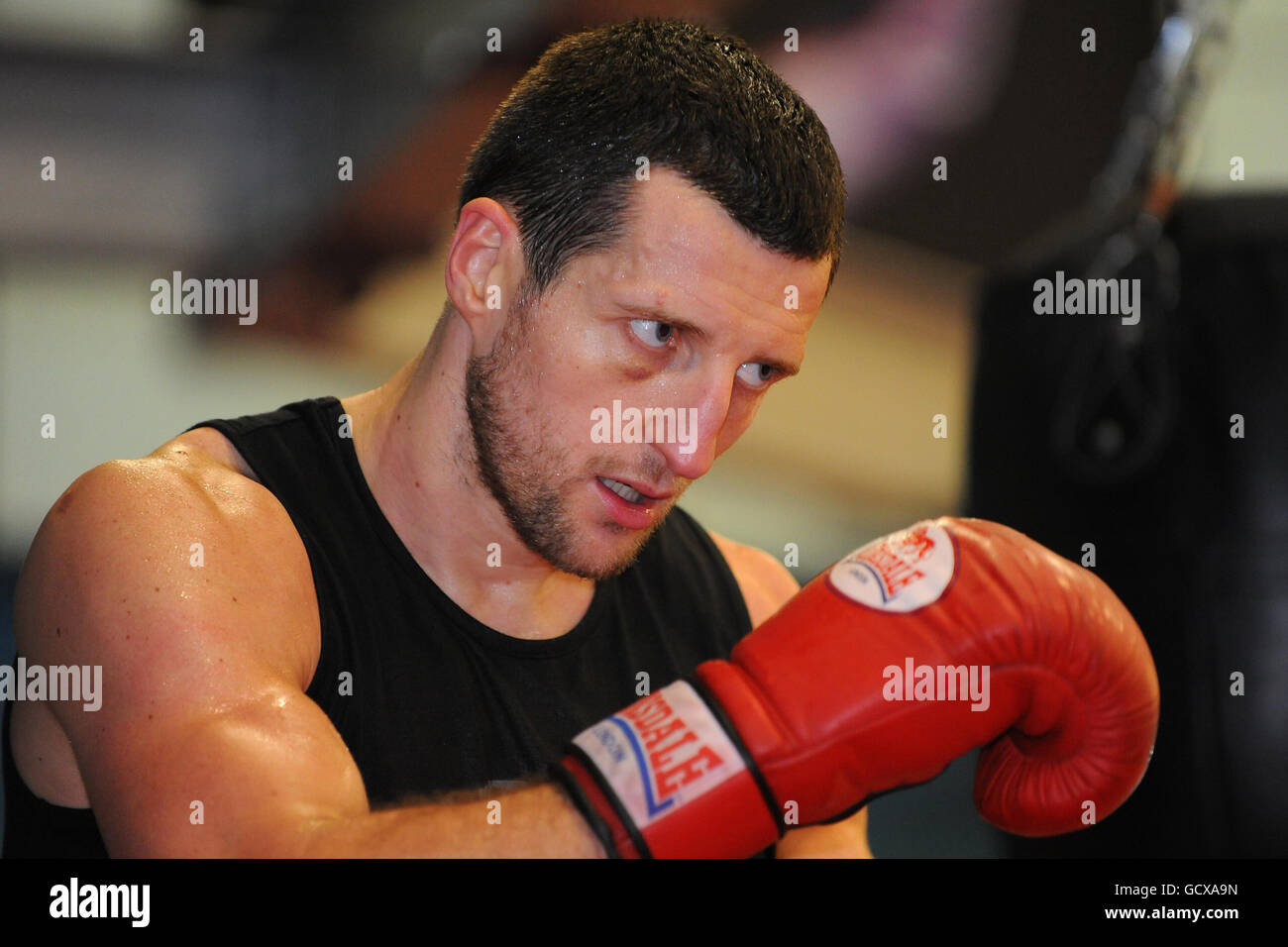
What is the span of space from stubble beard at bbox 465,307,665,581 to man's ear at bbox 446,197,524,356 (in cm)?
3

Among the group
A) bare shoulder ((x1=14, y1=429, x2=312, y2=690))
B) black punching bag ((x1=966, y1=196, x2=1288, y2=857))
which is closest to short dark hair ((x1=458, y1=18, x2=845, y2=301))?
bare shoulder ((x1=14, y1=429, x2=312, y2=690))

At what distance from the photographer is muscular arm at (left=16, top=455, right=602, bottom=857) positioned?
95 cm

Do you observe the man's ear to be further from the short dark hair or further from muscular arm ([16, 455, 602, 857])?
muscular arm ([16, 455, 602, 857])

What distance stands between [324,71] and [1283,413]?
2.46 meters

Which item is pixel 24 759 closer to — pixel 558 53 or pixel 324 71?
pixel 558 53

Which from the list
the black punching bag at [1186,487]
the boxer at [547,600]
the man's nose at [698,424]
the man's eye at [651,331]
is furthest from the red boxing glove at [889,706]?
the black punching bag at [1186,487]

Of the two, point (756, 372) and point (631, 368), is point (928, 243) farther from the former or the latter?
point (631, 368)

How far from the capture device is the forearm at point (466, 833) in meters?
0.93

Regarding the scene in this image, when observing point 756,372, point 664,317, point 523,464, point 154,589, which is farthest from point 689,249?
point 154,589

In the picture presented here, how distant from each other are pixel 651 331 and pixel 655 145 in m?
0.21

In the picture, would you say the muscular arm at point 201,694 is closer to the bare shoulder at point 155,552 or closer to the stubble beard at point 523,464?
the bare shoulder at point 155,552

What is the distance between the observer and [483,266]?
139cm

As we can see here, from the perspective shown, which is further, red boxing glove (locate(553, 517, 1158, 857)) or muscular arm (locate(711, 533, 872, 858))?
muscular arm (locate(711, 533, 872, 858))
